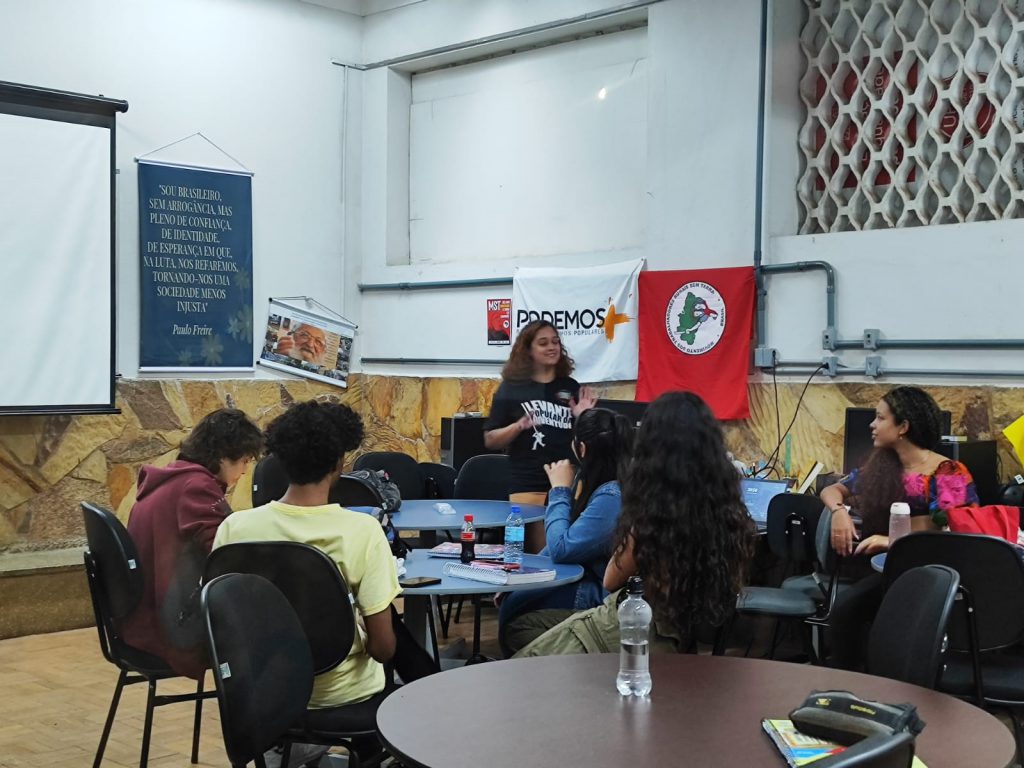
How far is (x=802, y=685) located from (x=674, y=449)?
0.76 m

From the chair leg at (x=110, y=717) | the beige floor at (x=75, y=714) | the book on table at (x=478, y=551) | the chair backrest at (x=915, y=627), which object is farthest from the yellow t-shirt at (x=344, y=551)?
the beige floor at (x=75, y=714)

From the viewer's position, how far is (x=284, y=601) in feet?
8.36

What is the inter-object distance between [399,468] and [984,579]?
3.35 meters

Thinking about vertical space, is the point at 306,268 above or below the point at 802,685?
above

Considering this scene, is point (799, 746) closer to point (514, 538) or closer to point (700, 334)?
point (514, 538)

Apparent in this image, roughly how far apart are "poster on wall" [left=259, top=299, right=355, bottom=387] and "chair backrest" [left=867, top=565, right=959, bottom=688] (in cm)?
590

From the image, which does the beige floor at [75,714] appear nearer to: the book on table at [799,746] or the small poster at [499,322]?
the small poster at [499,322]

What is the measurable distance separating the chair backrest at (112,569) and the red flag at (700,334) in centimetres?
342

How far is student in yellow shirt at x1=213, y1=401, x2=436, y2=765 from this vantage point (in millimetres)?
2928

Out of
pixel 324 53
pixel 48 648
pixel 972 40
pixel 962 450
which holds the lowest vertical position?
pixel 48 648

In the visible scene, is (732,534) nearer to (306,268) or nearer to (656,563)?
(656,563)

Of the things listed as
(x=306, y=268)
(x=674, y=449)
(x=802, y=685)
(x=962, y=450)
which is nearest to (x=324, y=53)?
(x=306, y=268)

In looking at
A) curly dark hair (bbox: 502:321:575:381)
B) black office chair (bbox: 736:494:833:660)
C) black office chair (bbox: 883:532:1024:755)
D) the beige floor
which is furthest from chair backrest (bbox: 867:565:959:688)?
curly dark hair (bbox: 502:321:575:381)

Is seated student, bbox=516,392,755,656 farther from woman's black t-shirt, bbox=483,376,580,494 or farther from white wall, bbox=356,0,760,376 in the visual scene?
white wall, bbox=356,0,760,376
